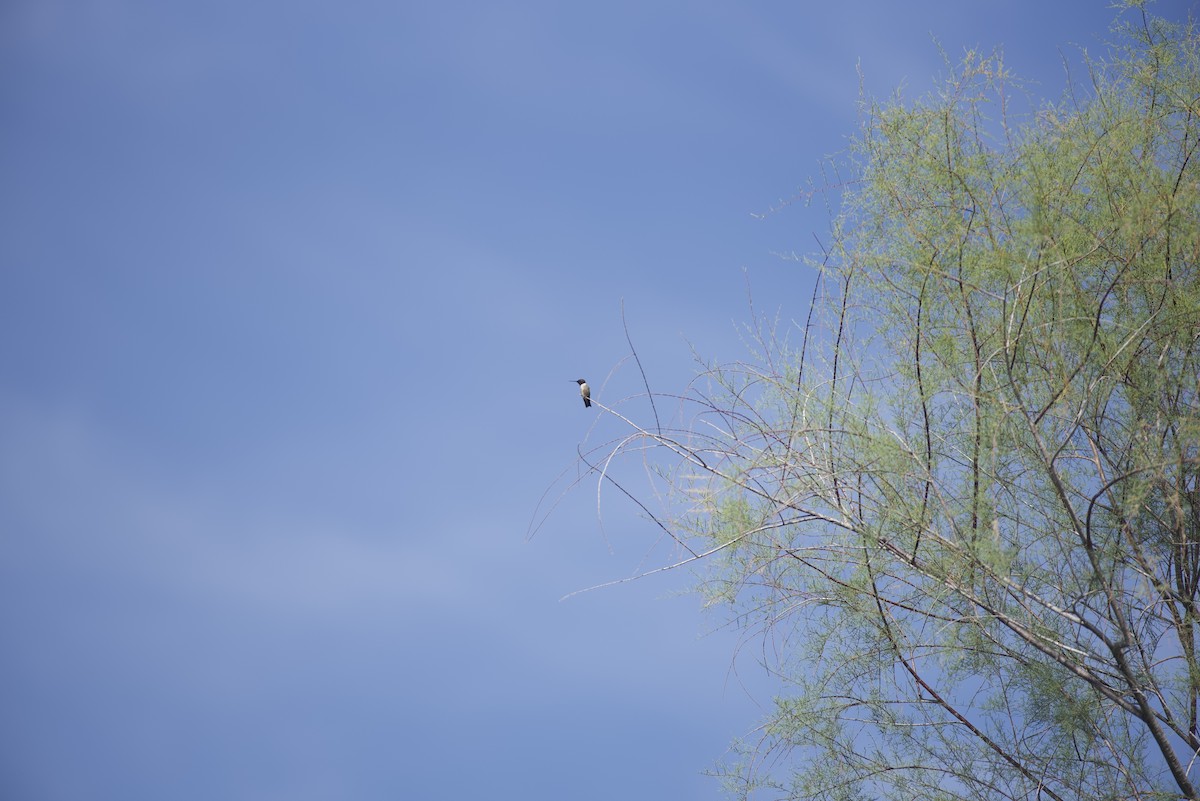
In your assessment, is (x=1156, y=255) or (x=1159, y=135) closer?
(x=1156, y=255)

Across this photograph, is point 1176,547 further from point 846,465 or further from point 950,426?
point 846,465

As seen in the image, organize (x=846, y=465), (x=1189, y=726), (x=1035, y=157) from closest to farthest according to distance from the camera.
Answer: (x=846, y=465) < (x=1189, y=726) < (x=1035, y=157)

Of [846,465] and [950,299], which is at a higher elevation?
[950,299]

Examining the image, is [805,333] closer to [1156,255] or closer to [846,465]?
[846,465]

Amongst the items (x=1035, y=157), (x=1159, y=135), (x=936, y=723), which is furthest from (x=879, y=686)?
(x=1159, y=135)

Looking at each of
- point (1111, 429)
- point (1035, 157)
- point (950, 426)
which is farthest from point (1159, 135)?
point (950, 426)

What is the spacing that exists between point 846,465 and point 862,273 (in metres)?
0.73

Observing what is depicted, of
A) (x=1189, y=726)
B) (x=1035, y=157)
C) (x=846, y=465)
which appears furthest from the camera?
(x=1035, y=157)

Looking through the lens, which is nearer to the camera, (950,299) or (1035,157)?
(950,299)

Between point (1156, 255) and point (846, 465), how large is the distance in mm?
1291

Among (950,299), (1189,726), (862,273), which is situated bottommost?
(1189,726)

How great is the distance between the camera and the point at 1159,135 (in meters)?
3.88

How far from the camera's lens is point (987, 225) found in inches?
143

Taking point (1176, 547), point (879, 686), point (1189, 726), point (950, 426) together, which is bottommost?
point (1189, 726)
